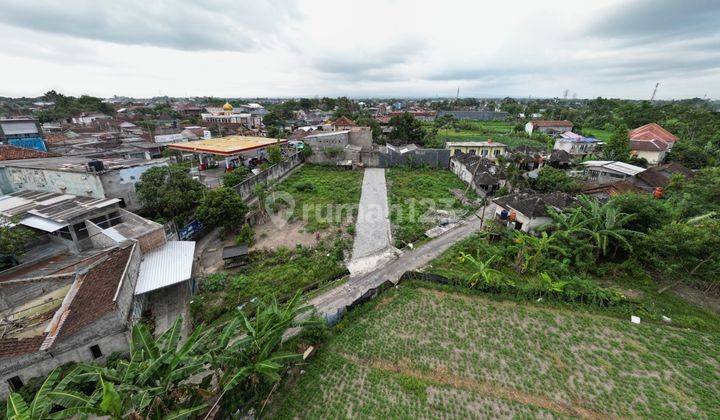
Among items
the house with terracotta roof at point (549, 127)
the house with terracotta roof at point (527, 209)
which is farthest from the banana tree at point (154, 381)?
the house with terracotta roof at point (549, 127)

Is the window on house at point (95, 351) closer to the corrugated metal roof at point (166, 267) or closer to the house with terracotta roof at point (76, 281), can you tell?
the house with terracotta roof at point (76, 281)

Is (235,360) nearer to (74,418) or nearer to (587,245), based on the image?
(74,418)

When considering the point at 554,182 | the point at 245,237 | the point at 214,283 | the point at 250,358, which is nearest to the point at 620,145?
the point at 554,182

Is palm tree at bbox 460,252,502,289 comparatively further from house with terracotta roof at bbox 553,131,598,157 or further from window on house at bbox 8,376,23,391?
house with terracotta roof at bbox 553,131,598,157

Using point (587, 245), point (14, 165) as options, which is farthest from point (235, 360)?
point (14, 165)

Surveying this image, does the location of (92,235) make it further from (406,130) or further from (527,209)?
(406,130)

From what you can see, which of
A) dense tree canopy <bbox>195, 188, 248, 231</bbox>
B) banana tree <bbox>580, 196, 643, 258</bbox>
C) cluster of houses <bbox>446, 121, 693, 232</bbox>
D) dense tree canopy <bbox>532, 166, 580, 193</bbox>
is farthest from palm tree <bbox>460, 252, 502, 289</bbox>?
dense tree canopy <bbox>532, 166, 580, 193</bbox>
